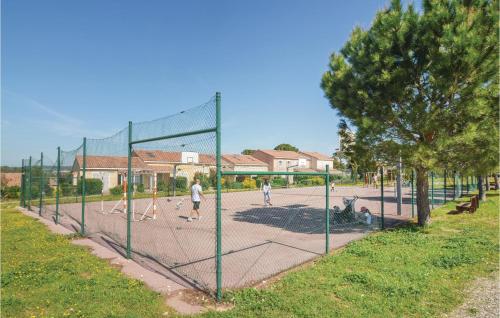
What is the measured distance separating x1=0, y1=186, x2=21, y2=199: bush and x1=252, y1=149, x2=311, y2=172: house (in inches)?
1576

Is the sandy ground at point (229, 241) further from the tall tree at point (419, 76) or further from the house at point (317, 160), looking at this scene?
the house at point (317, 160)

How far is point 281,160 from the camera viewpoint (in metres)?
60.4

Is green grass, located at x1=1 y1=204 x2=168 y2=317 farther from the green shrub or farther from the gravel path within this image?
the green shrub

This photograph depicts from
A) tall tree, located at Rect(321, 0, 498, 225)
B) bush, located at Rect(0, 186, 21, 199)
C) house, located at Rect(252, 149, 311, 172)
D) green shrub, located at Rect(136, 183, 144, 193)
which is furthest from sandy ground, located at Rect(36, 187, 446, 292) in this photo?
house, located at Rect(252, 149, 311, 172)

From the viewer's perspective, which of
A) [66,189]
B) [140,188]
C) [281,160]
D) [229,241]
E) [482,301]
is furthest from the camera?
[281,160]

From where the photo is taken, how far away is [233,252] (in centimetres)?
739

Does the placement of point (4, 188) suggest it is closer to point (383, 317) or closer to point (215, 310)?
point (215, 310)

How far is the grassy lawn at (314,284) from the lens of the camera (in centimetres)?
422

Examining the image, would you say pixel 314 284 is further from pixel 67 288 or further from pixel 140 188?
pixel 140 188

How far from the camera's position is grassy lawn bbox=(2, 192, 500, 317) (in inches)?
166

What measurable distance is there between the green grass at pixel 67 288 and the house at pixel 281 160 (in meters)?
52.5

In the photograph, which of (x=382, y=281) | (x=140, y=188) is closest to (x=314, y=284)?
(x=382, y=281)

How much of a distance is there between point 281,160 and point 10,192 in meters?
42.8

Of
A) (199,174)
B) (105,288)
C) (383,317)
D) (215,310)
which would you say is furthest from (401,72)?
(105,288)
